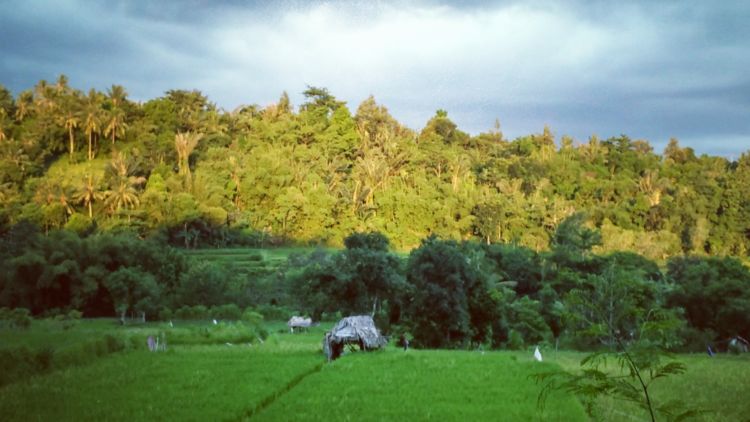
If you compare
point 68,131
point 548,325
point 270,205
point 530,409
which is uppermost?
point 68,131

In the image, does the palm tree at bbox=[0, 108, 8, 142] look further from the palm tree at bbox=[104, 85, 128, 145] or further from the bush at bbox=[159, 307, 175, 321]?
the bush at bbox=[159, 307, 175, 321]

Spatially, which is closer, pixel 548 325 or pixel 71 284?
pixel 548 325

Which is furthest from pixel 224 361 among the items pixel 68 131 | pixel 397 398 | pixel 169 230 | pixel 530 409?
pixel 68 131

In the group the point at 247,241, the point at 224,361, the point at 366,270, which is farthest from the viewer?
the point at 247,241

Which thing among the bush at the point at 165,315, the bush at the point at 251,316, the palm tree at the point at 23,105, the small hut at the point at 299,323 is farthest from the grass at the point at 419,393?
the palm tree at the point at 23,105

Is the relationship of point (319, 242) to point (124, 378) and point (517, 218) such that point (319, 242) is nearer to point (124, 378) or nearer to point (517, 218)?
point (517, 218)

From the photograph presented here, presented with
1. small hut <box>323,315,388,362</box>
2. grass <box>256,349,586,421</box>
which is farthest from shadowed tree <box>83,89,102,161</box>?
grass <box>256,349,586,421</box>

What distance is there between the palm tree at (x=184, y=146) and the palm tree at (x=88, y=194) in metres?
9.56

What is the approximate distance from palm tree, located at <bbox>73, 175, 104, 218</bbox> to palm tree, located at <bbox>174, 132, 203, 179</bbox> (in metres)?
9.56

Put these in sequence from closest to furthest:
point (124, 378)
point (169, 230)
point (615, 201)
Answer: point (124, 378) → point (169, 230) → point (615, 201)

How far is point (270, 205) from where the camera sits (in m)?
64.2

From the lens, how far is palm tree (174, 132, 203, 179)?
213 feet

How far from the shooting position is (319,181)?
65.2 meters

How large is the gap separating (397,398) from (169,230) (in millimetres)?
45839
